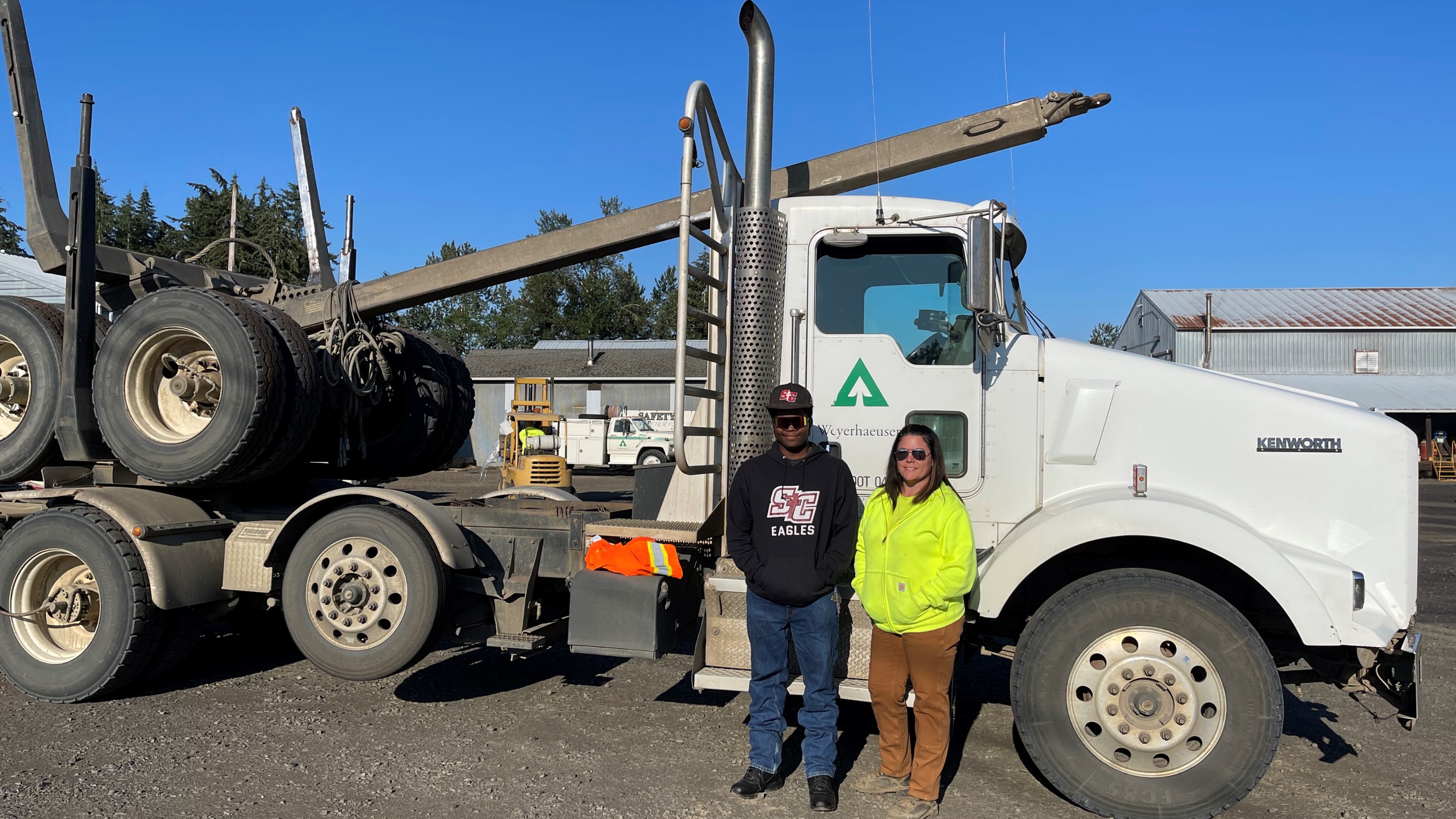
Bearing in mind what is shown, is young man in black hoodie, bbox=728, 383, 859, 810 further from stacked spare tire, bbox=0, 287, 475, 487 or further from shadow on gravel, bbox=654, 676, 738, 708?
stacked spare tire, bbox=0, 287, 475, 487

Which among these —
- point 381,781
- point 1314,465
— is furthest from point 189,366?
point 1314,465

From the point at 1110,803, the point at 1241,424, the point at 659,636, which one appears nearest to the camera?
the point at 1110,803

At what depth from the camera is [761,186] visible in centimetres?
495

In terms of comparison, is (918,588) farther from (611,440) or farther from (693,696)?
(611,440)

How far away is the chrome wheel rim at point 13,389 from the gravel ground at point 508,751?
176 centimetres

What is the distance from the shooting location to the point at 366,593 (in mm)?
5297

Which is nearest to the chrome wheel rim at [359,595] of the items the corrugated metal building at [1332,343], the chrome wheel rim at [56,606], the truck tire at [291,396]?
the truck tire at [291,396]

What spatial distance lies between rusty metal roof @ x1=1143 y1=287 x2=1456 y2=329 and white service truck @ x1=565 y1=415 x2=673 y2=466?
64.0 feet

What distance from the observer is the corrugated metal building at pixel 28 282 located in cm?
1934

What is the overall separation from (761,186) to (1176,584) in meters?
2.76

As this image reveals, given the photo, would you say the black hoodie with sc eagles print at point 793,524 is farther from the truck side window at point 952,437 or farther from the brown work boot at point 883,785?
the brown work boot at point 883,785

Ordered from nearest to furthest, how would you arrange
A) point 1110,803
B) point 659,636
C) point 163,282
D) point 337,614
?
point 1110,803 < point 659,636 < point 337,614 < point 163,282

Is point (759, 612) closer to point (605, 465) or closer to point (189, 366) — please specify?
point (189, 366)

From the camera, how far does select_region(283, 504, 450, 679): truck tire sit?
516 centimetres
